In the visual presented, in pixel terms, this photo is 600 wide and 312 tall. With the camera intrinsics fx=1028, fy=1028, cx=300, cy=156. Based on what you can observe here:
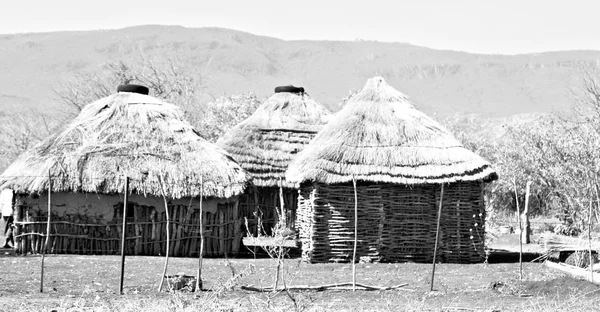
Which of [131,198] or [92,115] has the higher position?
[92,115]

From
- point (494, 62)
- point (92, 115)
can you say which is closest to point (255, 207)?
point (92, 115)

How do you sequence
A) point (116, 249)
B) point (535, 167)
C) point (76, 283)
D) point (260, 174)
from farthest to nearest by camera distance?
point (535, 167), point (260, 174), point (116, 249), point (76, 283)

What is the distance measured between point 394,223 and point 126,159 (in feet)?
20.0

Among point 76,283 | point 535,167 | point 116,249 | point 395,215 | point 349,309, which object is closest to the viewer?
point 349,309

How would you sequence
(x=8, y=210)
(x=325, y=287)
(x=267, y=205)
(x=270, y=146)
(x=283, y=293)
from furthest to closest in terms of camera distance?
(x=267, y=205) → (x=270, y=146) → (x=8, y=210) → (x=325, y=287) → (x=283, y=293)

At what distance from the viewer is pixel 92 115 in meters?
24.1

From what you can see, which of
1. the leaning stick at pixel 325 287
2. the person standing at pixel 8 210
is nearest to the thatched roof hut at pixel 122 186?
the person standing at pixel 8 210

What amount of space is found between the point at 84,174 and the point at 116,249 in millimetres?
1872

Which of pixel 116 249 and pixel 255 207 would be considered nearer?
pixel 116 249

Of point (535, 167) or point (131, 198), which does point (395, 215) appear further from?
point (535, 167)

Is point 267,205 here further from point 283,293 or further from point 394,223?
point 283,293

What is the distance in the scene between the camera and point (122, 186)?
22.0m

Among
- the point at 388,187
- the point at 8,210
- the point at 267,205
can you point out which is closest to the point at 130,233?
the point at 8,210

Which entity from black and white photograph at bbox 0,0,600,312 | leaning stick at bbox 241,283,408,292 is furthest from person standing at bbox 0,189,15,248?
leaning stick at bbox 241,283,408,292
